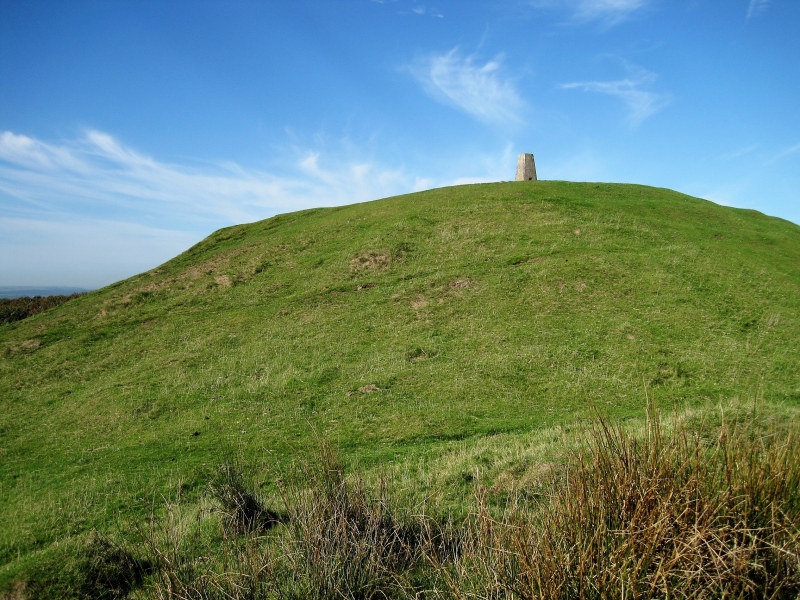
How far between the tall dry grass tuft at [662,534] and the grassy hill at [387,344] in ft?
18.7

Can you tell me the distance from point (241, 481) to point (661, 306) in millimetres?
19706

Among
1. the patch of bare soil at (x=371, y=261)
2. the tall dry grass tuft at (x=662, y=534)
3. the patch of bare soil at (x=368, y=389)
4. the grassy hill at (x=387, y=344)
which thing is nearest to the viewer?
the tall dry grass tuft at (x=662, y=534)

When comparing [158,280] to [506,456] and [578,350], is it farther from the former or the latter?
[506,456]

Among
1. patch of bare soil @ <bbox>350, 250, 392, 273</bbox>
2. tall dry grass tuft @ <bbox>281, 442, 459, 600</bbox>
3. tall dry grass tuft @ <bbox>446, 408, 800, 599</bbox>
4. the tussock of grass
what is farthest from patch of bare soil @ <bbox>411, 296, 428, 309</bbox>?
tall dry grass tuft @ <bbox>446, 408, 800, 599</bbox>

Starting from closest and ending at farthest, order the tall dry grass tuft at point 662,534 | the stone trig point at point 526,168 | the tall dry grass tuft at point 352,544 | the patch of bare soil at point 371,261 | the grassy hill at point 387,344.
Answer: the tall dry grass tuft at point 662,534
the tall dry grass tuft at point 352,544
the grassy hill at point 387,344
the patch of bare soil at point 371,261
the stone trig point at point 526,168

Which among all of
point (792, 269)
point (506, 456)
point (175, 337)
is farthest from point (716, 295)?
point (175, 337)

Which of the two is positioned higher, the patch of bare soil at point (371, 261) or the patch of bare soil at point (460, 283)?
the patch of bare soil at point (371, 261)

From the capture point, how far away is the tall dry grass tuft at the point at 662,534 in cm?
371

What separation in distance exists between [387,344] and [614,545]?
16392mm

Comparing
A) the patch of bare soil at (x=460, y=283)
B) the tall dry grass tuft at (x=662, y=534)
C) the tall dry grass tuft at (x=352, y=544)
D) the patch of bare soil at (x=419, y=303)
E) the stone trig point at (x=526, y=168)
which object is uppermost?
the stone trig point at (x=526, y=168)

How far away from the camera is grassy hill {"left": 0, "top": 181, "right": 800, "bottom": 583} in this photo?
13.3 meters

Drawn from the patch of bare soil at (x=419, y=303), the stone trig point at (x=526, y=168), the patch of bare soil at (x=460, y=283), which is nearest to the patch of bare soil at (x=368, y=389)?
the patch of bare soil at (x=419, y=303)

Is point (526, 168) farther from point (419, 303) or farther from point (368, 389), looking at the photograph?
point (368, 389)

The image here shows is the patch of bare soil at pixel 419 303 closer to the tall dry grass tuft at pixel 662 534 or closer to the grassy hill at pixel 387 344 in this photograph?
the grassy hill at pixel 387 344
